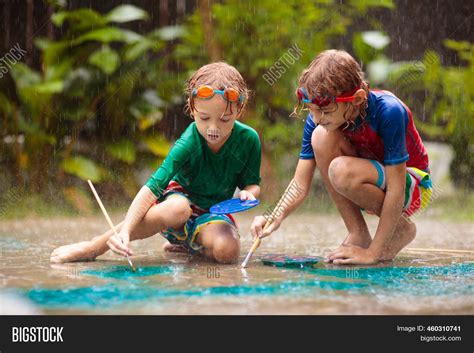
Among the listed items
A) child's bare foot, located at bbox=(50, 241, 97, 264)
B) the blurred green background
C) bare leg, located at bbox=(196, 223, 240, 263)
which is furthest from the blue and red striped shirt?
the blurred green background

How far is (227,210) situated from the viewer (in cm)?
258

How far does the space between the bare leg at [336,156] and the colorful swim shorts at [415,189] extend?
0.14 meters

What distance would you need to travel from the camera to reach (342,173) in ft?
8.52

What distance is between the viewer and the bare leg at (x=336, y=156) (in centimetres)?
267

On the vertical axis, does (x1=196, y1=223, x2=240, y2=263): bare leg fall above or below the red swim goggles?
below

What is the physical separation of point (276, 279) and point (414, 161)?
903 millimetres

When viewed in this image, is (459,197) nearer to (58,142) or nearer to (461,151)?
(461,151)

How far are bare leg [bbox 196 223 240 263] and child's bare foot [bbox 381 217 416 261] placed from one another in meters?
0.62

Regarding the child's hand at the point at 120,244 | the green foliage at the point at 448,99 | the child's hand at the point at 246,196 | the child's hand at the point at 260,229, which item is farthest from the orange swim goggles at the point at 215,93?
the green foliage at the point at 448,99

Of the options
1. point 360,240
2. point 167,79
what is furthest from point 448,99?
point 360,240

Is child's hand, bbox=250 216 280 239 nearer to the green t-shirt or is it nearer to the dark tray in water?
the dark tray in water

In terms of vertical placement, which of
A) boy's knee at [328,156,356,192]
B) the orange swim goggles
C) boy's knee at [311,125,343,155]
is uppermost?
the orange swim goggles

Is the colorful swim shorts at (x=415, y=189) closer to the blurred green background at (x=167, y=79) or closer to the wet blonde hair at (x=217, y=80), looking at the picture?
the wet blonde hair at (x=217, y=80)

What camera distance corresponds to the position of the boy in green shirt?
255cm
